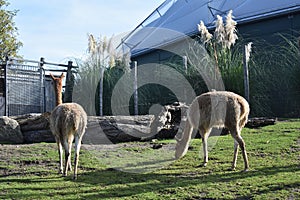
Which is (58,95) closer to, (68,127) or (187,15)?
(68,127)

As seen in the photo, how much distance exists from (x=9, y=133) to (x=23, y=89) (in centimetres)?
637

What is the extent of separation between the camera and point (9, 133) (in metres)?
10.2

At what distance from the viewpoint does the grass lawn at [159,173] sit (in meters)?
6.05

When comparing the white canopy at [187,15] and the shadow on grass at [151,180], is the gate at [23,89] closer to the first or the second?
the white canopy at [187,15]

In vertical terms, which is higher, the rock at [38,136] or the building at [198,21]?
the building at [198,21]

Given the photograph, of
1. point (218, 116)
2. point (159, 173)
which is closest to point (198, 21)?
point (218, 116)

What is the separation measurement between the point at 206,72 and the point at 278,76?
2.11 metres

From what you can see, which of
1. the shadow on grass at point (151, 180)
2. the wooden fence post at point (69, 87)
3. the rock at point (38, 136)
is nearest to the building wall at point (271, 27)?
the wooden fence post at point (69, 87)

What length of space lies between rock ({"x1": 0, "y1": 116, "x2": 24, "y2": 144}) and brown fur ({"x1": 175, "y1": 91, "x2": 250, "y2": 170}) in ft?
13.1

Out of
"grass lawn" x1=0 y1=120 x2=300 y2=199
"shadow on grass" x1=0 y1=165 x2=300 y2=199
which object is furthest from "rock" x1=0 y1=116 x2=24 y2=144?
"shadow on grass" x1=0 y1=165 x2=300 y2=199

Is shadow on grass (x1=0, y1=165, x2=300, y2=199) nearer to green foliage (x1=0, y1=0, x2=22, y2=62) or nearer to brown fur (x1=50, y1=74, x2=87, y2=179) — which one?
brown fur (x1=50, y1=74, x2=87, y2=179)

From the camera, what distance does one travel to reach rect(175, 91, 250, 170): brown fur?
24.6ft

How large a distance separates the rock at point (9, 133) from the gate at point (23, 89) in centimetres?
559

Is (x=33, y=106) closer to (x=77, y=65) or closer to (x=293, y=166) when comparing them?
(x=77, y=65)
